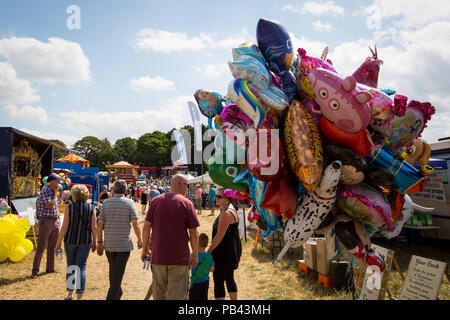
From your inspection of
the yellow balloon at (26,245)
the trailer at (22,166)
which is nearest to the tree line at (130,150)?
the trailer at (22,166)

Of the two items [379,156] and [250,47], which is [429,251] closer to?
[379,156]

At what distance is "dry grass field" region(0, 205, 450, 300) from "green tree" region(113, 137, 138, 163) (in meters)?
62.6

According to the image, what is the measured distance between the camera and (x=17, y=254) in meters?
6.10

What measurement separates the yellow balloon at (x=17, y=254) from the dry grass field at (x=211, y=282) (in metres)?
0.11

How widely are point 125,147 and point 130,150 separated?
189cm

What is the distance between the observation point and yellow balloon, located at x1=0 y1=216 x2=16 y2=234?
5.86 m

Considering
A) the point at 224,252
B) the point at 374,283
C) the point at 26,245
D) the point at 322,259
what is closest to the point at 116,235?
the point at 224,252

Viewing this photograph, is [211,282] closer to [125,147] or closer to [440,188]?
[440,188]

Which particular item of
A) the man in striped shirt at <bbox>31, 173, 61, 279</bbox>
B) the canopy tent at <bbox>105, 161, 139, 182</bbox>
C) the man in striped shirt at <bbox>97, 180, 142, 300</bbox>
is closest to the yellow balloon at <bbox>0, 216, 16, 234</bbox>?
the man in striped shirt at <bbox>31, 173, 61, 279</bbox>

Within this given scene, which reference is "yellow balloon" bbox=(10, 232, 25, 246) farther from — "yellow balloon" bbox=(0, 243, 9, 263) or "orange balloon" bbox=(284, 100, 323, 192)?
→ "orange balloon" bbox=(284, 100, 323, 192)

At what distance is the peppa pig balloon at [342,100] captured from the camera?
1996 millimetres

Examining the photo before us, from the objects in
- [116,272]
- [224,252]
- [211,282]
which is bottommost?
[211,282]

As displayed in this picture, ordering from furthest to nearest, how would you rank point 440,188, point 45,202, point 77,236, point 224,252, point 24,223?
point 440,188, point 24,223, point 45,202, point 77,236, point 224,252

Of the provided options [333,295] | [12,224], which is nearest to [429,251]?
[333,295]
